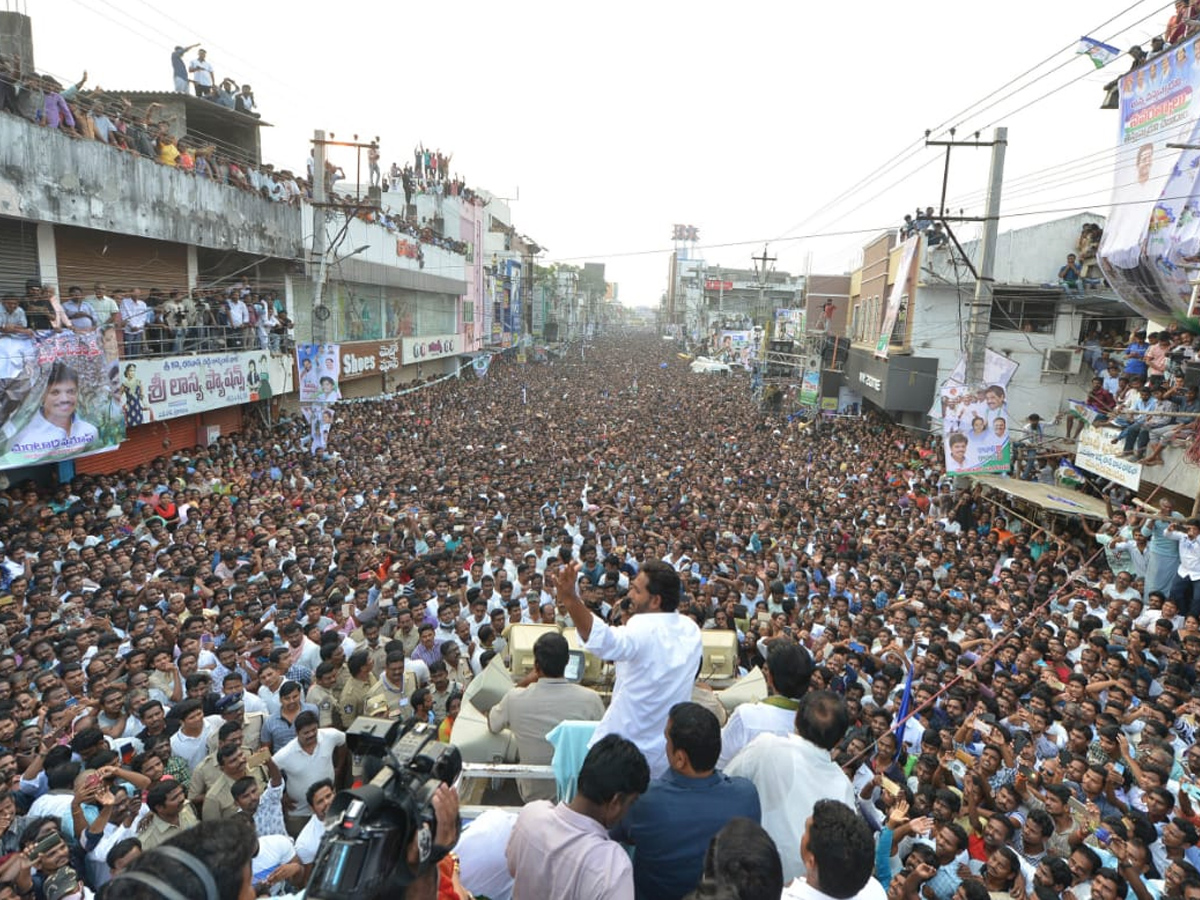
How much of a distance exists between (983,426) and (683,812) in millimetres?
10915

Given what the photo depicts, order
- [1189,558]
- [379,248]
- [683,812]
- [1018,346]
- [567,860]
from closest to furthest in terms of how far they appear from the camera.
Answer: [567,860], [683,812], [1189,558], [1018,346], [379,248]

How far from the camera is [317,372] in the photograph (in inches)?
647

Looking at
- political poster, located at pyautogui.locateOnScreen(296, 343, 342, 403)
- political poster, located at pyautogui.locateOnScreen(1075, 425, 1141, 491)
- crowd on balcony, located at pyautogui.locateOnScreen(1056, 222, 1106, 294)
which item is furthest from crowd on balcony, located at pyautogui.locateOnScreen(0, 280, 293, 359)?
crowd on balcony, located at pyautogui.locateOnScreen(1056, 222, 1106, 294)

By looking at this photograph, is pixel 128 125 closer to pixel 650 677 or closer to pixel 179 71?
pixel 179 71

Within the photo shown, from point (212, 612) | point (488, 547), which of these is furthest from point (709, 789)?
point (488, 547)

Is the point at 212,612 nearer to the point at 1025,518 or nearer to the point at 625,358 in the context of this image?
the point at 1025,518

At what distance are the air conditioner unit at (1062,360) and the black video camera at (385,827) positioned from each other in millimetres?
21471

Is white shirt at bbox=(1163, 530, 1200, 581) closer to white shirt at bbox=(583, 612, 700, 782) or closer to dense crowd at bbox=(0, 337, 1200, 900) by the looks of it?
dense crowd at bbox=(0, 337, 1200, 900)

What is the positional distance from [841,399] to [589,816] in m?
26.8

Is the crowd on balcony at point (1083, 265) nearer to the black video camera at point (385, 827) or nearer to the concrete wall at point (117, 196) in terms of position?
the concrete wall at point (117, 196)

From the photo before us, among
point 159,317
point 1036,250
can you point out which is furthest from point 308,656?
point 1036,250

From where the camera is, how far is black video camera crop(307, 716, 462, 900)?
1764 mm

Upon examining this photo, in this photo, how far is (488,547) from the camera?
34.7 ft

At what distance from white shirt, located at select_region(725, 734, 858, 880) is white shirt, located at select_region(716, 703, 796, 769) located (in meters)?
0.27
